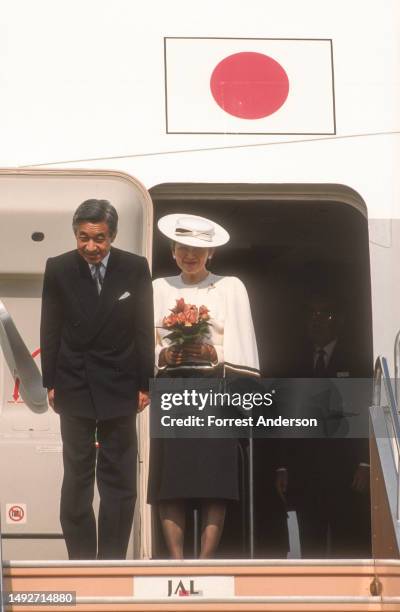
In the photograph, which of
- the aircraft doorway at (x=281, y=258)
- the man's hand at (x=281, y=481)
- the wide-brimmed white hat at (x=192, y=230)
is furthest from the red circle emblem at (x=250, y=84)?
the man's hand at (x=281, y=481)

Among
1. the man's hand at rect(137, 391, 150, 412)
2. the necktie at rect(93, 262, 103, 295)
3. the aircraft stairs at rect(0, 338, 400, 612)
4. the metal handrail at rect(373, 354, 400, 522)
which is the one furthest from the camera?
the necktie at rect(93, 262, 103, 295)

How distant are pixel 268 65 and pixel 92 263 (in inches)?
39.1

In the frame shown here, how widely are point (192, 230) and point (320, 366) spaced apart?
2.24 feet

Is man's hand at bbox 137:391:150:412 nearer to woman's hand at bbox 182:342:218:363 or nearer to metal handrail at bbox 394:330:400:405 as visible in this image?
woman's hand at bbox 182:342:218:363

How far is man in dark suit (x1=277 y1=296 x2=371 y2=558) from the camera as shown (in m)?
4.59

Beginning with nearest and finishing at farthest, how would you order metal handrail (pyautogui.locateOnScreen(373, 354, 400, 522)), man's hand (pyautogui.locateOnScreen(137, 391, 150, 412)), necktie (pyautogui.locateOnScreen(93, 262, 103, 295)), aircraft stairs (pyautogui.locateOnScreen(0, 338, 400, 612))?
metal handrail (pyautogui.locateOnScreen(373, 354, 400, 522)), aircraft stairs (pyautogui.locateOnScreen(0, 338, 400, 612)), man's hand (pyautogui.locateOnScreen(137, 391, 150, 412)), necktie (pyautogui.locateOnScreen(93, 262, 103, 295))

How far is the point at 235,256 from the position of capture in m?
4.70

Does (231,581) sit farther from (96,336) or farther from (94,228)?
(94,228)

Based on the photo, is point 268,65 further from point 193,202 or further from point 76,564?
point 76,564

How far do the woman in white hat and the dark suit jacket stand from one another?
70 mm

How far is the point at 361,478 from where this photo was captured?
4645 mm

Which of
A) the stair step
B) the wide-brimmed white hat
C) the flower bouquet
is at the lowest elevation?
the stair step

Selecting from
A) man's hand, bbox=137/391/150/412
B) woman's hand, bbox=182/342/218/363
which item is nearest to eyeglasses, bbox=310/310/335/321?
woman's hand, bbox=182/342/218/363

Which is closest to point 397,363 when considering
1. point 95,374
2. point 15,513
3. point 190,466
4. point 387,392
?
point 387,392
